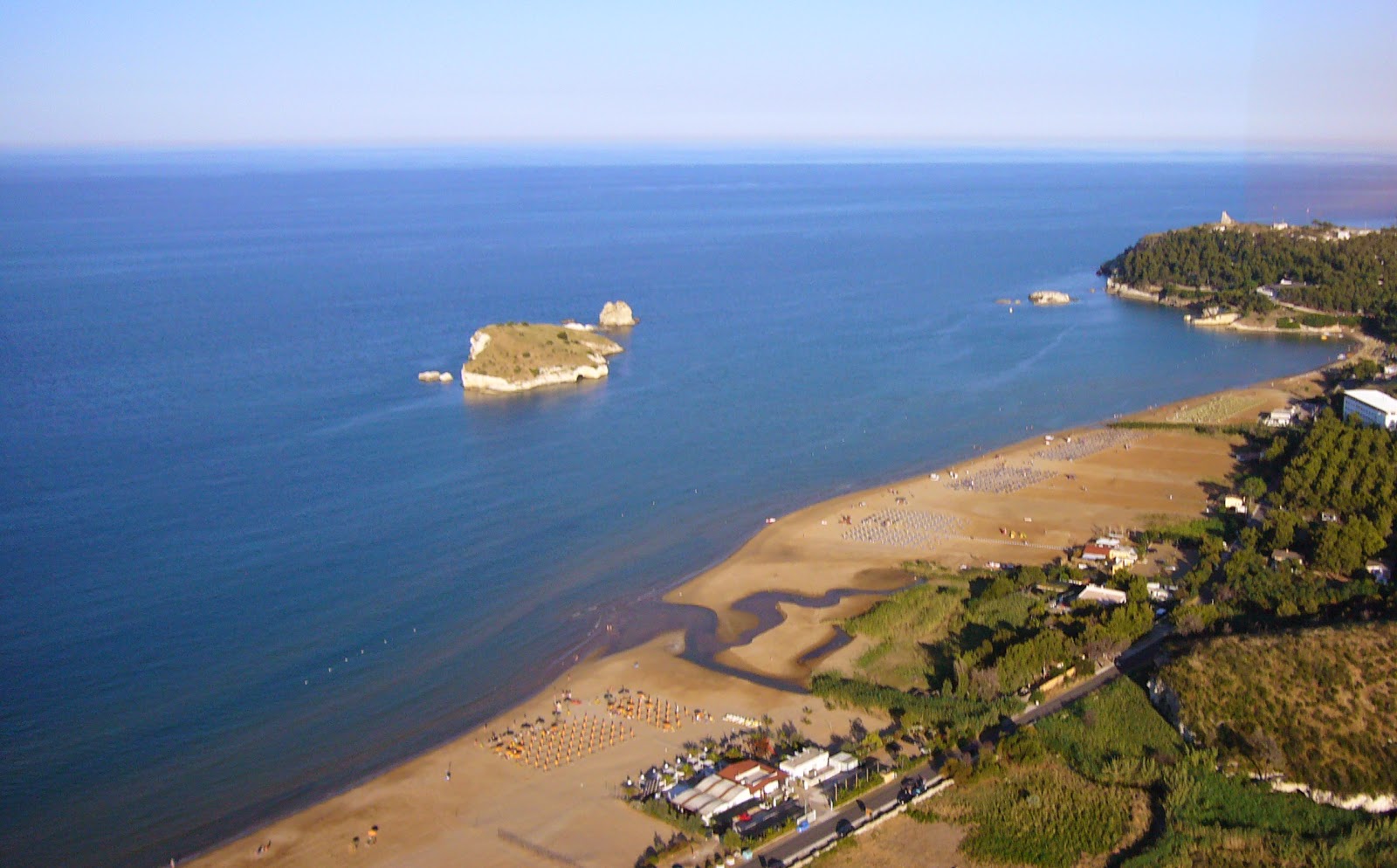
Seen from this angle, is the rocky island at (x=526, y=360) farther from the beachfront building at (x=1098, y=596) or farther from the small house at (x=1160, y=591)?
the small house at (x=1160, y=591)

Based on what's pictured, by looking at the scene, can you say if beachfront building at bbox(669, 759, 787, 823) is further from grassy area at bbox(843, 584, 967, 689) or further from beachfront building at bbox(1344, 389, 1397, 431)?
beachfront building at bbox(1344, 389, 1397, 431)

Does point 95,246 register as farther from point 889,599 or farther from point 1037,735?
point 1037,735

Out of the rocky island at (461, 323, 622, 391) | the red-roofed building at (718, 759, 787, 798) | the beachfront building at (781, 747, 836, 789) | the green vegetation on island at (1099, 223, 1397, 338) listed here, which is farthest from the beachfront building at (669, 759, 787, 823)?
the green vegetation on island at (1099, 223, 1397, 338)

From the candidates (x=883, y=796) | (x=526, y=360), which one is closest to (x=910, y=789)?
(x=883, y=796)

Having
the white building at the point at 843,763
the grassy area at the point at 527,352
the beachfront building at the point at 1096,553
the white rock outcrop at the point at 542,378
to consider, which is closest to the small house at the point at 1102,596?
the beachfront building at the point at 1096,553

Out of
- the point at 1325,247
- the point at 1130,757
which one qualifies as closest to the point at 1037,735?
the point at 1130,757

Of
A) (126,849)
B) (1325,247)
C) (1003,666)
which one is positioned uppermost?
(1325,247)
